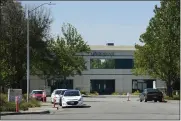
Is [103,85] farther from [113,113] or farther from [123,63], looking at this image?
[113,113]

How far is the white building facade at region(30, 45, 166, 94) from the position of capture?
276ft

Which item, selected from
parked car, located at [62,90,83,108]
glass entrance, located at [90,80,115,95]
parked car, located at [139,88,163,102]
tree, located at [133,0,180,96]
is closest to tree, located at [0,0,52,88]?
parked car, located at [62,90,83,108]

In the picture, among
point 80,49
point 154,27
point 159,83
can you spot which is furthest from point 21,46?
point 159,83

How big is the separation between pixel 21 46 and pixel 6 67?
264 cm

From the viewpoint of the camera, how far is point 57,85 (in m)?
81.1

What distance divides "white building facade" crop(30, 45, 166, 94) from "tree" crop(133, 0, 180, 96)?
89.3 feet

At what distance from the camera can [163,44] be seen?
51.4 m

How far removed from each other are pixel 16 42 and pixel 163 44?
17.4 m

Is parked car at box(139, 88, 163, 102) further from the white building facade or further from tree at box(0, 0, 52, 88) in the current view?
the white building facade

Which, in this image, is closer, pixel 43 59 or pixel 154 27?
pixel 43 59

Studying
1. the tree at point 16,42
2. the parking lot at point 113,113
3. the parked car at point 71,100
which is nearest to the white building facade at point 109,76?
the tree at point 16,42

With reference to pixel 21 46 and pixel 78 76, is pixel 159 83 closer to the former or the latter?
pixel 78 76

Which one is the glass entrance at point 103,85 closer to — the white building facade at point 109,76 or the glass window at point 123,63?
the white building facade at point 109,76

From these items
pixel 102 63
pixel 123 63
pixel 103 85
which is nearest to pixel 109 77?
pixel 103 85
